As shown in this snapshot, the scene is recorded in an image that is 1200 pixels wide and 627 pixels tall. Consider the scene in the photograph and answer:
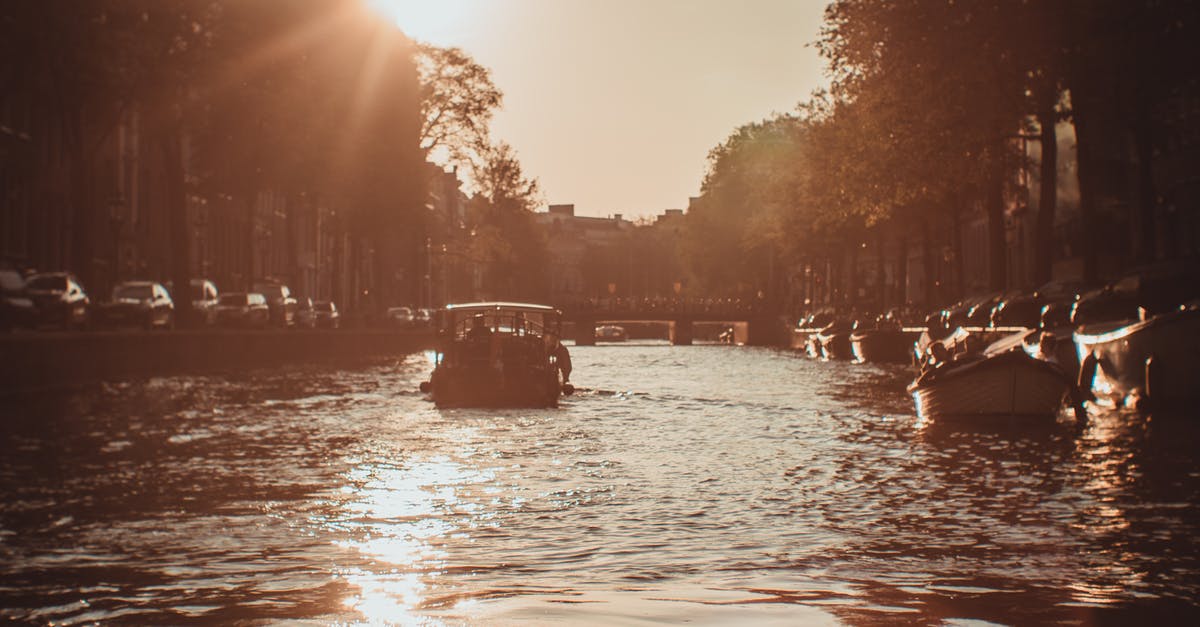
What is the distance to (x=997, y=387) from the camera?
90.8ft

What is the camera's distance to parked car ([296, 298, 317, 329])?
80250 millimetres

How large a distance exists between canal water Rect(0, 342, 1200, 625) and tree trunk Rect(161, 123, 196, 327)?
25364 mm

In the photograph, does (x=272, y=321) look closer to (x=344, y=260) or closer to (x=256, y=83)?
(x=256, y=83)

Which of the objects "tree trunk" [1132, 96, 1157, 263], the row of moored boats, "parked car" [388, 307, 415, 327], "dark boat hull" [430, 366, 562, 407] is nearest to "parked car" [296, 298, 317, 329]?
"parked car" [388, 307, 415, 327]

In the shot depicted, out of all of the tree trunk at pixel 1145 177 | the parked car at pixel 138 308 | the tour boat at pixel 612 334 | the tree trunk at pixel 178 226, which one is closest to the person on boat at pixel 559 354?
the tree trunk at pixel 1145 177

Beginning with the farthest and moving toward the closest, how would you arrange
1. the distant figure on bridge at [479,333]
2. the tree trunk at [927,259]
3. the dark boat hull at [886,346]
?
1. the tree trunk at [927,259]
2. the dark boat hull at [886,346]
3. the distant figure on bridge at [479,333]

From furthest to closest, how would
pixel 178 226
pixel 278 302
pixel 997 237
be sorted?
1. pixel 278 302
2. pixel 997 237
3. pixel 178 226

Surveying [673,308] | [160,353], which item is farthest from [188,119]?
[673,308]

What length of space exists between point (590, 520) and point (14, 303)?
32547 mm

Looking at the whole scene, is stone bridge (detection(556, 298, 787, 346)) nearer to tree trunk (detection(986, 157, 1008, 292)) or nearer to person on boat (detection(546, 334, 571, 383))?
tree trunk (detection(986, 157, 1008, 292))

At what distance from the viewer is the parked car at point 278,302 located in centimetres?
7519

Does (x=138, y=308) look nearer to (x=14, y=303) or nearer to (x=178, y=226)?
(x=178, y=226)

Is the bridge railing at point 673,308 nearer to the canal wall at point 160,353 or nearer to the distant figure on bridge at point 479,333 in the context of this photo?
the canal wall at point 160,353

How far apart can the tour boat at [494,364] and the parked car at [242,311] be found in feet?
104
